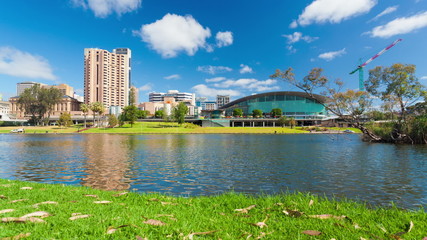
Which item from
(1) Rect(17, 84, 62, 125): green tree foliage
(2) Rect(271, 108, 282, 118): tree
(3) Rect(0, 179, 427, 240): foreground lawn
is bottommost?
(3) Rect(0, 179, 427, 240): foreground lawn

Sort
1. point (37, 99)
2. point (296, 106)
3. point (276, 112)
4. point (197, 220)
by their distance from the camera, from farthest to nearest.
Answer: point (296, 106) → point (276, 112) → point (37, 99) → point (197, 220)

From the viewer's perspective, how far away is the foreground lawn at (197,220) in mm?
5405

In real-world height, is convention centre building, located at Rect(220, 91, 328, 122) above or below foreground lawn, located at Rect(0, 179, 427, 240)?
above

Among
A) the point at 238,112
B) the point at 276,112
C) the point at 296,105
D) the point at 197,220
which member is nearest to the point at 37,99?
the point at 238,112

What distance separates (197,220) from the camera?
6586mm

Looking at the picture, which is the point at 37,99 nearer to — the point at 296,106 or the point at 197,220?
the point at 296,106

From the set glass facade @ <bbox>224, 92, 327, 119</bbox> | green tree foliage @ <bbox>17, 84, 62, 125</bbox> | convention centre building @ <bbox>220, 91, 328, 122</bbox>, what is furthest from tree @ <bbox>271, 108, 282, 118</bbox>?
green tree foliage @ <bbox>17, 84, 62, 125</bbox>

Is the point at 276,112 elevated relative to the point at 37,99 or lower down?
lower down

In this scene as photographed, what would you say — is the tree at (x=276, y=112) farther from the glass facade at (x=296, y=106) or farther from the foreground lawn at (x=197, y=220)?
the foreground lawn at (x=197, y=220)

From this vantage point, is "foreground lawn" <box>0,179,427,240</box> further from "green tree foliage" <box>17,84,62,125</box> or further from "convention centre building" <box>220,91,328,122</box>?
"convention centre building" <box>220,91,328,122</box>

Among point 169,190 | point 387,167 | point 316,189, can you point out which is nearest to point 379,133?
point 387,167

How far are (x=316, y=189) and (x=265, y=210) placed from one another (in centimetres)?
752

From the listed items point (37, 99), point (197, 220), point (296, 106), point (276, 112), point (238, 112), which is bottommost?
point (197, 220)

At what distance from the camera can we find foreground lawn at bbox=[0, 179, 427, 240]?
541 cm
